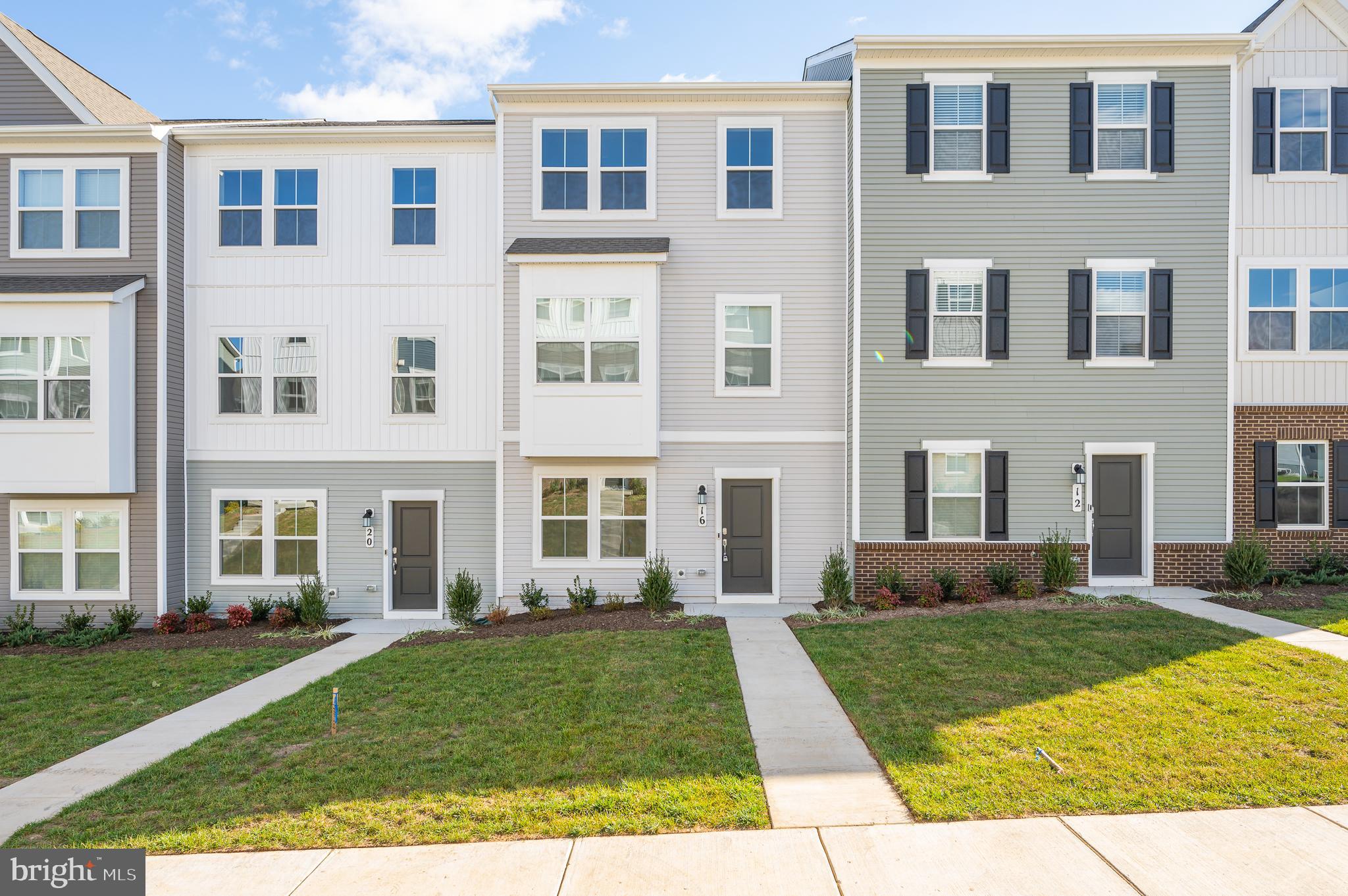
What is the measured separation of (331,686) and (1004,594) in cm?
984

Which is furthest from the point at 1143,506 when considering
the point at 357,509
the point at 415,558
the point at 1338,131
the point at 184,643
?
the point at 184,643

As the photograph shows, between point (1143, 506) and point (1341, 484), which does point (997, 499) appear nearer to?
point (1143, 506)

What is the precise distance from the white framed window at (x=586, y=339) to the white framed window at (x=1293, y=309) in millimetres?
10576

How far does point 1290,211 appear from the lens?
39.4 feet

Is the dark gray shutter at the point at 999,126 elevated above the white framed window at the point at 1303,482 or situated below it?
above

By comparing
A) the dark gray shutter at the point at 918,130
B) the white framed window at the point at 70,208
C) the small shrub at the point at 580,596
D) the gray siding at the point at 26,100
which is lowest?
the small shrub at the point at 580,596

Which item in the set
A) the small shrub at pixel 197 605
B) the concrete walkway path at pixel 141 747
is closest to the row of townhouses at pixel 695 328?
the small shrub at pixel 197 605

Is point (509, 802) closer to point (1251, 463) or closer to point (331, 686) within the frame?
point (331, 686)

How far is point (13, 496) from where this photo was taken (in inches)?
464

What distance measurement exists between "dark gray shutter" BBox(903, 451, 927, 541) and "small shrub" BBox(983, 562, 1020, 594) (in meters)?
1.16

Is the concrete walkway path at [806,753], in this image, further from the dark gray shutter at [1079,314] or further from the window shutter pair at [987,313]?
the dark gray shutter at [1079,314]

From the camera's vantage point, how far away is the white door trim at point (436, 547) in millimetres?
12266

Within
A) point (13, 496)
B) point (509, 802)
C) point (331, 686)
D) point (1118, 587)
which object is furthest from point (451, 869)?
point (13, 496)

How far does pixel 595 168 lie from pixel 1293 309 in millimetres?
12349
